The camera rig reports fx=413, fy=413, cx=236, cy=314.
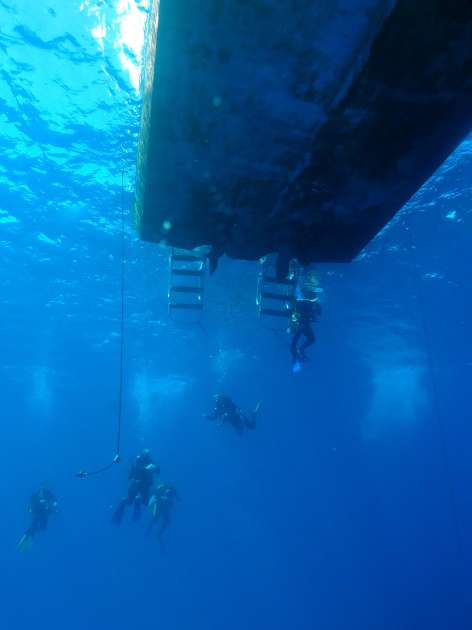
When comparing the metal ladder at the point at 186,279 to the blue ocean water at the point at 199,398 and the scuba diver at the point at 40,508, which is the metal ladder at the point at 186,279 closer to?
the blue ocean water at the point at 199,398

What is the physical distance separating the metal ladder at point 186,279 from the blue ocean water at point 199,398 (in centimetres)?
118

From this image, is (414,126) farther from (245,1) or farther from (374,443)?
(374,443)

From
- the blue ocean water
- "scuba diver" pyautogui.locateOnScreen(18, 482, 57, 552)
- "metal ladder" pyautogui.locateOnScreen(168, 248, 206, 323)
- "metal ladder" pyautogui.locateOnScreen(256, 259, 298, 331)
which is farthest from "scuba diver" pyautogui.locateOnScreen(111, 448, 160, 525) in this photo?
the blue ocean water

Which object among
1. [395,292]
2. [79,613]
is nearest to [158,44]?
[395,292]

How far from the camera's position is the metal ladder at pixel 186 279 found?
8336 millimetres

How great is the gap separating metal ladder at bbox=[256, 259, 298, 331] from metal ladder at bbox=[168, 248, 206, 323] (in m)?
1.34

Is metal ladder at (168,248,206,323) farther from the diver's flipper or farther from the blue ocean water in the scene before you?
the diver's flipper

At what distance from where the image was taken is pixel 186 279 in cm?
1920

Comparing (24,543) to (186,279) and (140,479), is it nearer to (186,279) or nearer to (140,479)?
(140,479)

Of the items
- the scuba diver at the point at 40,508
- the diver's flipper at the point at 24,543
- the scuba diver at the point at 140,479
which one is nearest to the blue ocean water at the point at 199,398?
the scuba diver at the point at 140,479

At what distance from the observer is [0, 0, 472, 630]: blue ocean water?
37.8ft

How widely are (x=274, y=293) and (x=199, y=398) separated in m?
35.0

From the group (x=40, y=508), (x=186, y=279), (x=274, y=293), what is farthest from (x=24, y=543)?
(x=274, y=293)

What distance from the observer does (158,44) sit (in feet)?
11.5
